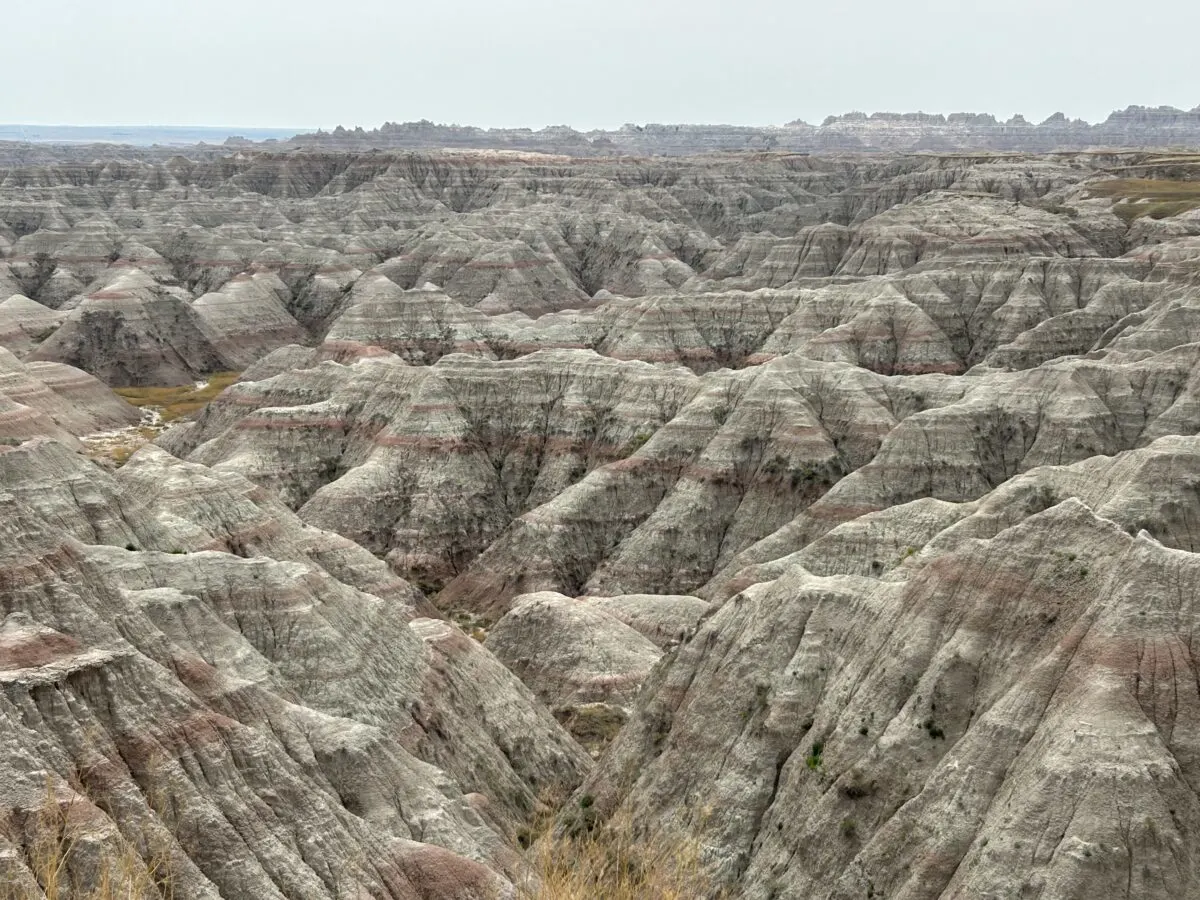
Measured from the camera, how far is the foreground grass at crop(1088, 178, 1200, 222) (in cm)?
16950

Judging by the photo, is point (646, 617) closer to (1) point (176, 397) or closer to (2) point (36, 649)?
(2) point (36, 649)

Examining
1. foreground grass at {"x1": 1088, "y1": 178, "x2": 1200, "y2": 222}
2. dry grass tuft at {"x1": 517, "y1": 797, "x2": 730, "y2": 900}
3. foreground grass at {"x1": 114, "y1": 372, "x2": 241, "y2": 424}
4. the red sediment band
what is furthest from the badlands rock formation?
foreground grass at {"x1": 1088, "y1": 178, "x2": 1200, "y2": 222}

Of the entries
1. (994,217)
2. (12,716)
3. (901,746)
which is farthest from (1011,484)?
(994,217)

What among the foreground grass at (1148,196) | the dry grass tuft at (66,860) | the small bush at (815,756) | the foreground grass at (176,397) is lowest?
the foreground grass at (176,397)

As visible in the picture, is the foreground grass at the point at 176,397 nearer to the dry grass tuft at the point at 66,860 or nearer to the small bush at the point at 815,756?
the small bush at the point at 815,756

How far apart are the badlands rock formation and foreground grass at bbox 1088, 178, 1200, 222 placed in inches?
1990

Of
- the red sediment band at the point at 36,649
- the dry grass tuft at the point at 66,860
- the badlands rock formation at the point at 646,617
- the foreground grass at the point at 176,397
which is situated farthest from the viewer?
the foreground grass at the point at 176,397

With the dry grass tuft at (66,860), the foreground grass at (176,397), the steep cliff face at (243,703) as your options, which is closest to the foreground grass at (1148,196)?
the foreground grass at (176,397)

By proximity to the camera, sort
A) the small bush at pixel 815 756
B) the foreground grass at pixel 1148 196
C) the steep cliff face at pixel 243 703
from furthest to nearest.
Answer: the foreground grass at pixel 1148 196 → the small bush at pixel 815 756 → the steep cliff face at pixel 243 703

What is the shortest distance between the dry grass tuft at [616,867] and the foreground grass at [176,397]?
10455cm

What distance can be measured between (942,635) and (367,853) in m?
19.3

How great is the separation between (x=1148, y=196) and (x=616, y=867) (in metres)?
176

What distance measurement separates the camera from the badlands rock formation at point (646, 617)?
35.1m

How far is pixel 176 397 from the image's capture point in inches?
5925
